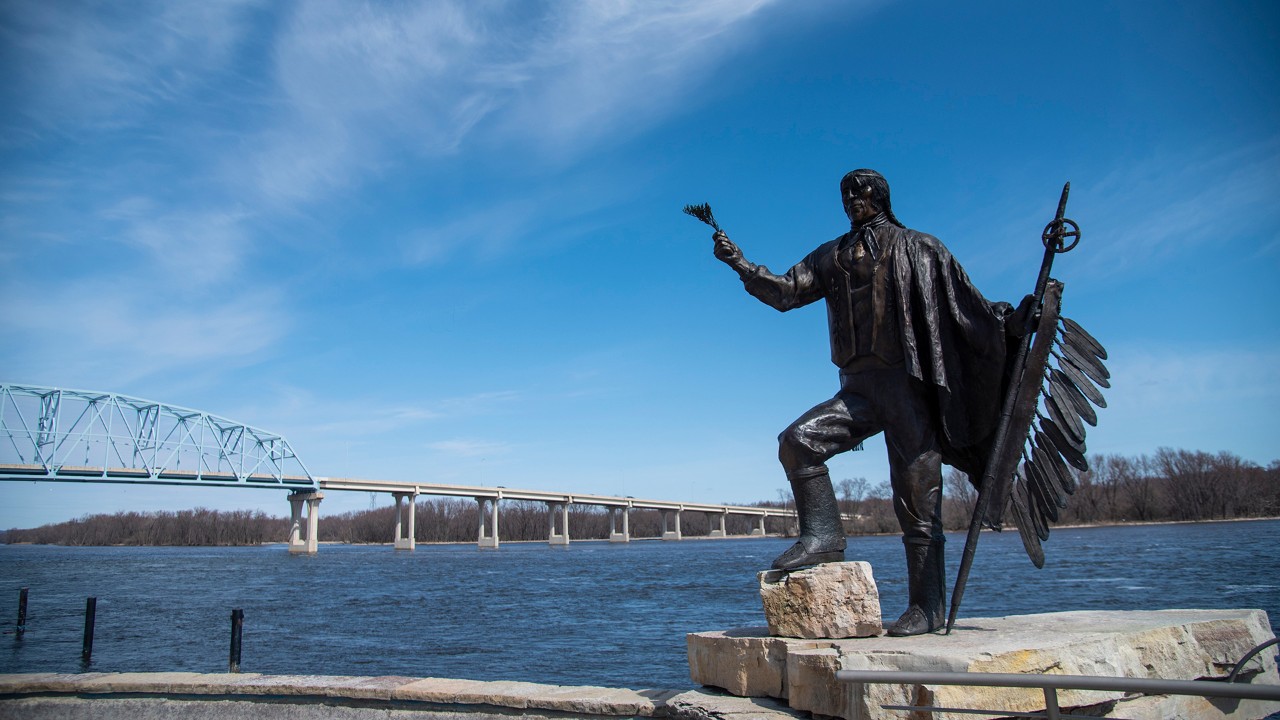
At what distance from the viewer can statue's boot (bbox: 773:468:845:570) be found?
4789 mm

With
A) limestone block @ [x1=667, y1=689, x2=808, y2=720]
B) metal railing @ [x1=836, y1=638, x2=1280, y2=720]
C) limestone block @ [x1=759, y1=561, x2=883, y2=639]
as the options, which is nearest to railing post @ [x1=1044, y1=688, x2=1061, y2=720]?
metal railing @ [x1=836, y1=638, x2=1280, y2=720]

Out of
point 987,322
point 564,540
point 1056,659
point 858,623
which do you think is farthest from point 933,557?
point 564,540

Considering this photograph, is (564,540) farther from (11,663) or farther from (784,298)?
(784,298)

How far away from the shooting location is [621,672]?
1502 cm

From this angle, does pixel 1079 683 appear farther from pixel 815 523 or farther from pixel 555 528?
pixel 555 528

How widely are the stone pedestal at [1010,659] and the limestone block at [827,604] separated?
0.30 ft

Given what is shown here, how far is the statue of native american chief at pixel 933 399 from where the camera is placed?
4.77 metres

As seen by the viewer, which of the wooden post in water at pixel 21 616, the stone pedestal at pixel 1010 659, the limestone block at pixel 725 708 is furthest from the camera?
the wooden post in water at pixel 21 616

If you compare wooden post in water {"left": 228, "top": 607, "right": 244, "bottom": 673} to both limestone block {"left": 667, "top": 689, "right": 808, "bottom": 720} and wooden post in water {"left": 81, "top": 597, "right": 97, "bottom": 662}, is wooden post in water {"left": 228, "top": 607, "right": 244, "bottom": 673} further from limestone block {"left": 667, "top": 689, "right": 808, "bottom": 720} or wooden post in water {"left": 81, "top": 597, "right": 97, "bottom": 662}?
limestone block {"left": 667, "top": 689, "right": 808, "bottom": 720}

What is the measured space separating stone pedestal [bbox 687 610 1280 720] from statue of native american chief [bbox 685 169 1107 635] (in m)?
0.49

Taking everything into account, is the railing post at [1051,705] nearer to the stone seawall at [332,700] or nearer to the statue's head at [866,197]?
the stone seawall at [332,700]

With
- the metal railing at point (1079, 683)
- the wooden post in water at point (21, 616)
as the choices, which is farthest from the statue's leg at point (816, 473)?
the wooden post in water at point (21, 616)

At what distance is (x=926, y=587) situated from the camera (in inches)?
188

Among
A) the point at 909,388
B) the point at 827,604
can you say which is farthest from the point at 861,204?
the point at 827,604
